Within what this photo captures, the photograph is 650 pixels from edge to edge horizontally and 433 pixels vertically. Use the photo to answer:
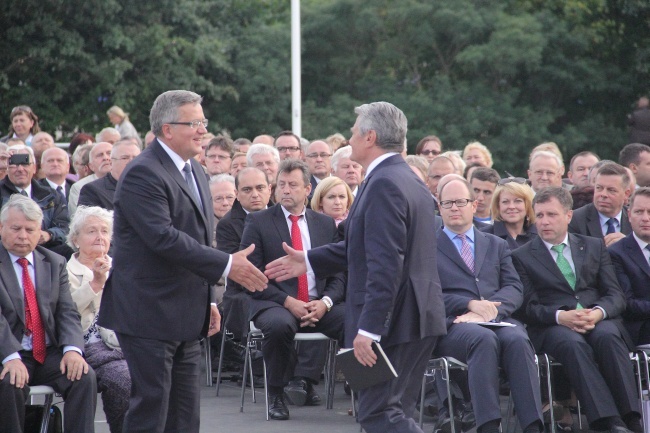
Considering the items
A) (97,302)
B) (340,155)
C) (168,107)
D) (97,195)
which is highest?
(168,107)

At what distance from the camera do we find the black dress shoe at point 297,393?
29.2 feet

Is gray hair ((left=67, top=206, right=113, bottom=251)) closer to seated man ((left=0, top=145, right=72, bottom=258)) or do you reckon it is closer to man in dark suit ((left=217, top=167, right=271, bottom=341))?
man in dark suit ((left=217, top=167, right=271, bottom=341))

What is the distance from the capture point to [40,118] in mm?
21156

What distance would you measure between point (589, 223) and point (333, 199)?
7.18 feet

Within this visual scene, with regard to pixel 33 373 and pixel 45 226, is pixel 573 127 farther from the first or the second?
pixel 33 373

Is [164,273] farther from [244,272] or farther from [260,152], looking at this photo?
[260,152]

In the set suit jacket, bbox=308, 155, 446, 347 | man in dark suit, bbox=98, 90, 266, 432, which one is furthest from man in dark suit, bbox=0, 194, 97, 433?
suit jacket, bbox=308, 155, 446, 347

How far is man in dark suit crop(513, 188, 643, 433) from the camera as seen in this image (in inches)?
304

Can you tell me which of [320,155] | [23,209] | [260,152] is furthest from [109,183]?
[23,209]

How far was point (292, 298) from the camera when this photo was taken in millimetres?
8602

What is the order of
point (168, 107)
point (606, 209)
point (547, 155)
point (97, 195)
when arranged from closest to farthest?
point (168, 107) → point (606, 209) → point (97, 195) → point (547, 155)

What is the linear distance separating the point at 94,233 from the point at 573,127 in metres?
17.6

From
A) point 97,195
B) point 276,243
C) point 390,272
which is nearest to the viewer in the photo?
point 390,272

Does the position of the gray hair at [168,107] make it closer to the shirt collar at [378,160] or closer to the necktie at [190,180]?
the necktie at [190,180]
